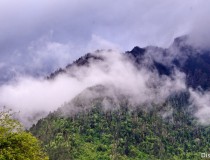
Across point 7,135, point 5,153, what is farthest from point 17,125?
point 5,153

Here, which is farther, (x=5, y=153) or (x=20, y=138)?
(x=20, y=138)

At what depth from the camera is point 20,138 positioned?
48.8 meters

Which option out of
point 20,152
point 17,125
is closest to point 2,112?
point 17,125

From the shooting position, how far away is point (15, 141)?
1929 inches

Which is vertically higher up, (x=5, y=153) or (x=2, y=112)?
(x=2, y=112)

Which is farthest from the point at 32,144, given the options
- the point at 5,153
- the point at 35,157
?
the point at 5,153

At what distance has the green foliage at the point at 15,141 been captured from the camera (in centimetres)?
4773

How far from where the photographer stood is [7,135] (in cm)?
4938

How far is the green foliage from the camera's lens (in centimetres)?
4773

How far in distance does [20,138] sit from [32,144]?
2152 mm

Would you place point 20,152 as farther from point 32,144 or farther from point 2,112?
point 2,112

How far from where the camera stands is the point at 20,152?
48438 mm

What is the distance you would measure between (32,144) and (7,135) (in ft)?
10.9

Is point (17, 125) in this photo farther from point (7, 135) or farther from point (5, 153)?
point (5, 153)
